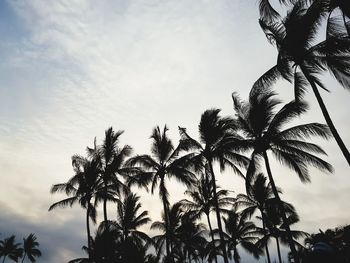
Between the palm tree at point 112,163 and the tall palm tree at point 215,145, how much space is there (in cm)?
658

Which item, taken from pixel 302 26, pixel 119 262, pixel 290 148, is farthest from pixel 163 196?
pixel 302 26

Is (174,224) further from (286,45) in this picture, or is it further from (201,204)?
(286,45)

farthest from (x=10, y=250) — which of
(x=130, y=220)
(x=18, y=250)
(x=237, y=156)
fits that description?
(x=237, y=156)

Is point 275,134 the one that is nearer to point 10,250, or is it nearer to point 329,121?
point 329,121

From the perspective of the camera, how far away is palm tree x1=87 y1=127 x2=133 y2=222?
26688mm

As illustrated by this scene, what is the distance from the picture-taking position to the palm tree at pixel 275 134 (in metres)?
17.8

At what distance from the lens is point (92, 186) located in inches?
1090

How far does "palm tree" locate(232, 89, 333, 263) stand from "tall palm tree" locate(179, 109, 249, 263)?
1.45 m

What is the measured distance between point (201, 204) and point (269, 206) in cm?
748

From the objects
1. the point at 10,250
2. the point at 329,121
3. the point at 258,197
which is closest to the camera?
the point at 329,121

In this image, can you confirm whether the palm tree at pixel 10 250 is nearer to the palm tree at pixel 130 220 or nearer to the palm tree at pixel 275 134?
the palm tree at pixel 130 220

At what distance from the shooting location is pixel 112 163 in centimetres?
2664

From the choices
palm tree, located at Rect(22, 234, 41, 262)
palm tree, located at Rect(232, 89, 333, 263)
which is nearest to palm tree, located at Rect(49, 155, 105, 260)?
palm tree, located at Rect(232, 89, 333, 263)

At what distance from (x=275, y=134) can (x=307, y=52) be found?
5.91 metres
